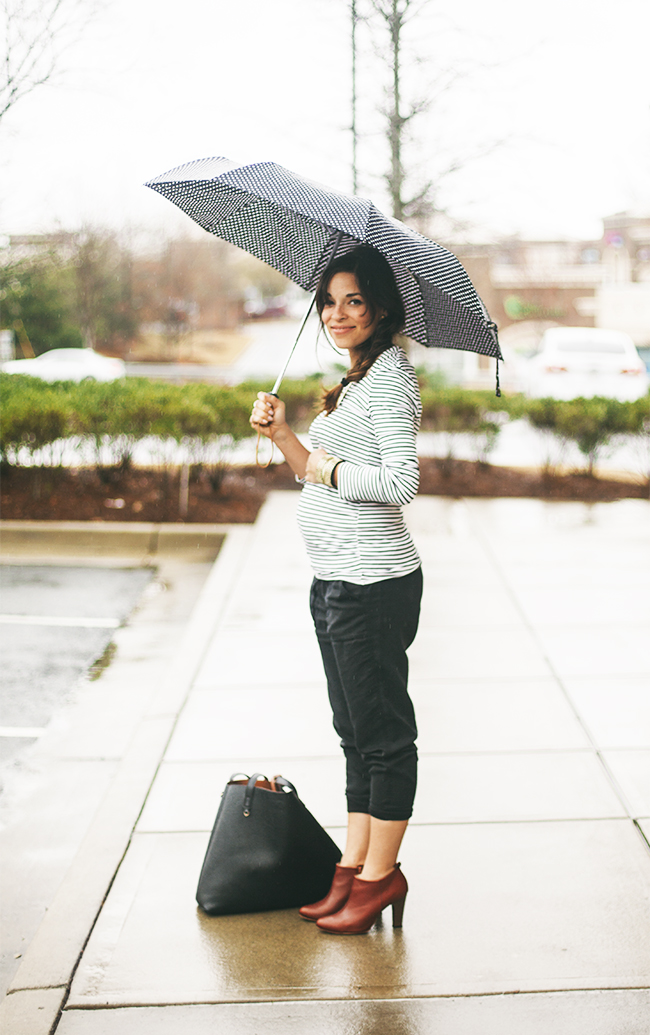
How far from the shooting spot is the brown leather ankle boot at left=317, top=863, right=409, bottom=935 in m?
2.76

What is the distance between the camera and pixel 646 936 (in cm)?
282

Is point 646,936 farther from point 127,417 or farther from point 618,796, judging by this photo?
point 127,417

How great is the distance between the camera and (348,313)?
266cm

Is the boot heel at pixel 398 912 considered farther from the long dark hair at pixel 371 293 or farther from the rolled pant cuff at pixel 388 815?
the long dark hair at pixel 371 293

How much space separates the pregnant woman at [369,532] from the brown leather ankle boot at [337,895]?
87 millimetres

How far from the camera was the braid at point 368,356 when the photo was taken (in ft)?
8.66

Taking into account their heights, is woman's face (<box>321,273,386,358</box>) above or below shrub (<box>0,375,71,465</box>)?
above

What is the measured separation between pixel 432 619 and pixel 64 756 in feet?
8.25

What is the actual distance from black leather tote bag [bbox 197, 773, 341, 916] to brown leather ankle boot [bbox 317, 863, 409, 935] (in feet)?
0.49

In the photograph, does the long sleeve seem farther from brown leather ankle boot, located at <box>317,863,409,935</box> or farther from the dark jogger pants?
brown leather ankle boot, located at <box>317,863,409,935</box>

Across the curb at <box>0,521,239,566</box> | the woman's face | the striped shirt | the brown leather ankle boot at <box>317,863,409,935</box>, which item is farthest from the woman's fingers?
the curb at <box>0,521,239,566</box>

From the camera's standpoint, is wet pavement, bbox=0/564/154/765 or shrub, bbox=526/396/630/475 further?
shrub, bbox=526/396/630/475

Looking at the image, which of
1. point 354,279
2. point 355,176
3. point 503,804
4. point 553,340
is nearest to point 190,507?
point 355,176

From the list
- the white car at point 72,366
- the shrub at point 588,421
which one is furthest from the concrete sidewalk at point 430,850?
the white car at point 72,366
